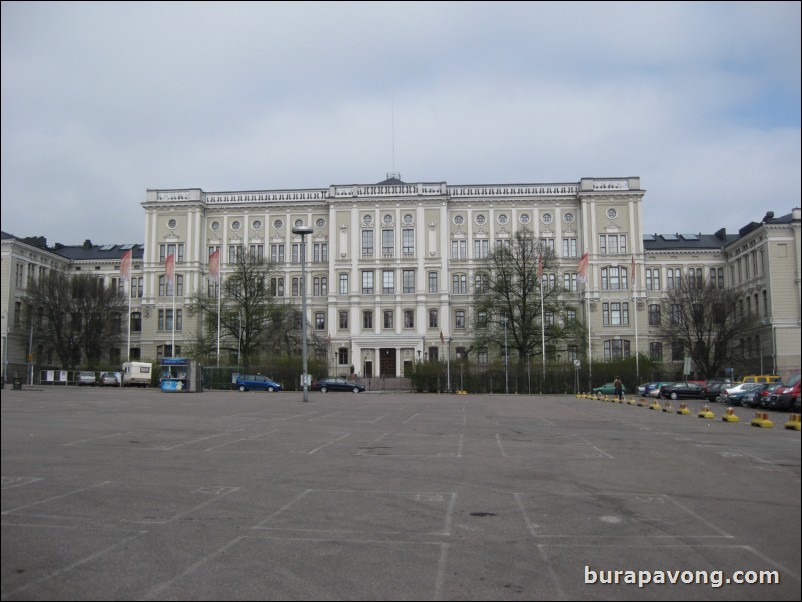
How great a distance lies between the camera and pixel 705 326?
70.6 metres

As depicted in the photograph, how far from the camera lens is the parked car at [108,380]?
63750mm

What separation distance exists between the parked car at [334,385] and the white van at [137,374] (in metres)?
17.4

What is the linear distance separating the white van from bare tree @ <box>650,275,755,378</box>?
53.9 meters

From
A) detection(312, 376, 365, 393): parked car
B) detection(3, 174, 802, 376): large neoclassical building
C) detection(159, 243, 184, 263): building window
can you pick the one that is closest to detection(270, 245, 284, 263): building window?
detection(3, 174, 802, 376): large neoclassical building

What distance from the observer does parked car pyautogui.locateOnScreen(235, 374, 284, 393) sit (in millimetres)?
62188

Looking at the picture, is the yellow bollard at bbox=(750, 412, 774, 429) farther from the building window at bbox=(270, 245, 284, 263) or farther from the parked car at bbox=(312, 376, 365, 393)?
the building window at bbox=(270, 245, 284, 263)

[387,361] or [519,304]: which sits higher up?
[519,304]

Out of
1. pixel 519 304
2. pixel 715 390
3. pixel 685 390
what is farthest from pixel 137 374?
pixel 715 390

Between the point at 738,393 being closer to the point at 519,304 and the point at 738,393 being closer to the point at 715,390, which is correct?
the point at 715,390

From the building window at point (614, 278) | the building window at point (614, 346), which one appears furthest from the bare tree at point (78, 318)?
the building window at point (614, 278)

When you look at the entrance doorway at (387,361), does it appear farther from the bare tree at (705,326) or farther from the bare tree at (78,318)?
the bare tree at (78,318)

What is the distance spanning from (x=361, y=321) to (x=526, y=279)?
24.7 m

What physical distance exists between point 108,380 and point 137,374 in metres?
3.86

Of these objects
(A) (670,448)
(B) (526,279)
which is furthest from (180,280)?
(A) (670,448)
